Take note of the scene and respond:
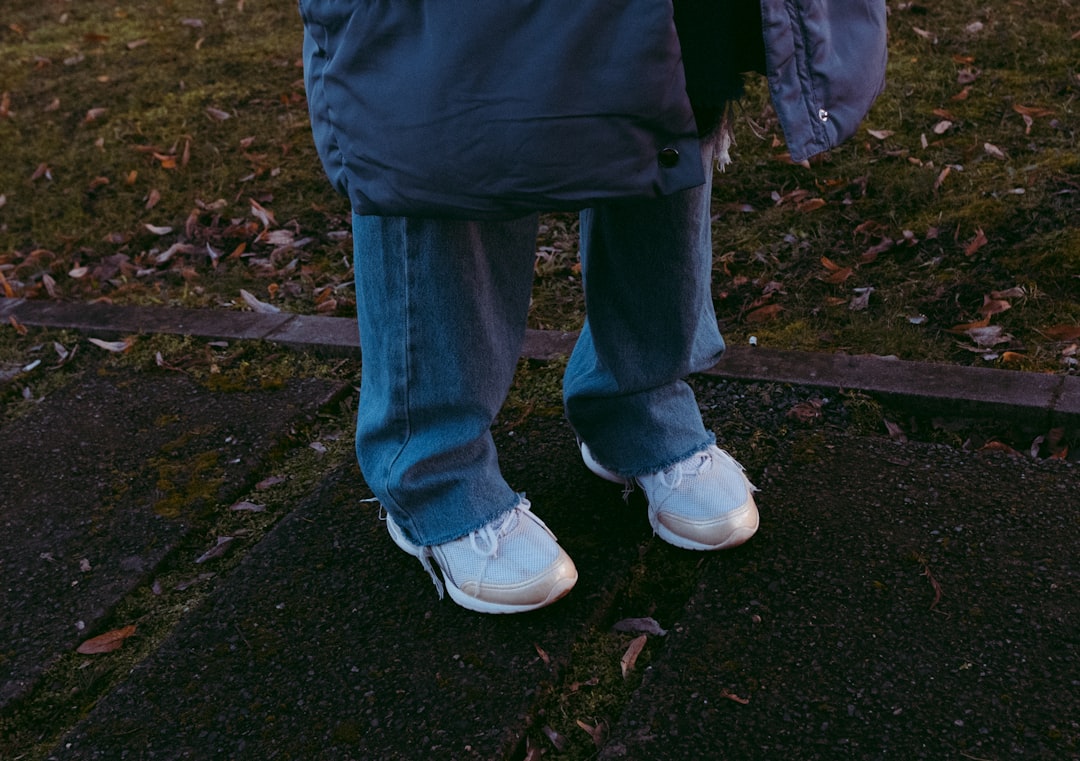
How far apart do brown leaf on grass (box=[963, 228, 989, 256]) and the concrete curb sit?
71cm

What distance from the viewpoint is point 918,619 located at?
1.80 meters

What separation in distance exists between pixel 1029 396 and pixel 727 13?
1.29 meters

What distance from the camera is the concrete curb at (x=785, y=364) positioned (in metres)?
2.33

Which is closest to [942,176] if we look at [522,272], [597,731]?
[522,272]

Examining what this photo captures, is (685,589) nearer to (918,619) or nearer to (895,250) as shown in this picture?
(918,619)

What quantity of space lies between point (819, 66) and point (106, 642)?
1.57 metres

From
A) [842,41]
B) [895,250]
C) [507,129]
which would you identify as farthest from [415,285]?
[895,250]

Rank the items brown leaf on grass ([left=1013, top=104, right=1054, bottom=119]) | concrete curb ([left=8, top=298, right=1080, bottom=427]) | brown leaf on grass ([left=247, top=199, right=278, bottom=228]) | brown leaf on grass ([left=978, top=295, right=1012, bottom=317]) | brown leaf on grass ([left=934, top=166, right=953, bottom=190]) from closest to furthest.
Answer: concrete curb ([left=8, top=298, right=1080, bottom=427]) < brown leaf on grass ([left=978, top=295, right=1012, bottom=317]) < brown leaf on grass ([left=934, top=166, right=953, bottom=190]) < brown leaf on grass ([left=1013, top=104, right=1054, bottom=119]) < brown leaf on grass ([left=247, top=199, right=278, bottom=228])

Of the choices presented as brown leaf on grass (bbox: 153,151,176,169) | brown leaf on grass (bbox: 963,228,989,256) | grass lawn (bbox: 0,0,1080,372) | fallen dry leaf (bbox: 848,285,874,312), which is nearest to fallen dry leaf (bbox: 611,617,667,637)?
grass lawn (bbox: 0,0,1080,372)

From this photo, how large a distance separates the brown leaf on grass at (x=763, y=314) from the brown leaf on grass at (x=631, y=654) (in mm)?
Result: 1270

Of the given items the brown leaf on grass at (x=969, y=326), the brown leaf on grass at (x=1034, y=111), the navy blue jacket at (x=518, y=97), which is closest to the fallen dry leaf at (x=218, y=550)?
the navy blue jacket at (x=518, y=97)

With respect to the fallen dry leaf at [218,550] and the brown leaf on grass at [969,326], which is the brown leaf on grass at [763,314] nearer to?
the brown leaf on grass at [969,326]

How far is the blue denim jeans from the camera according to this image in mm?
1686

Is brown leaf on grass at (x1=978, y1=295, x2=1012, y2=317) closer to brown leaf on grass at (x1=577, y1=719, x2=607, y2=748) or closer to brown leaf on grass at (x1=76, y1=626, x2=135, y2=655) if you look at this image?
brown leaf on grass at (x1=577, y1=719, x2=607, y2=748)
